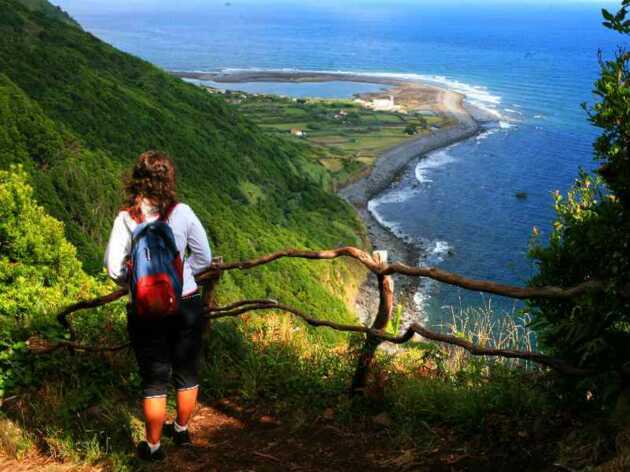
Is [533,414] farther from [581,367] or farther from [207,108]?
[207,108]

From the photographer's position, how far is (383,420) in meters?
4.58

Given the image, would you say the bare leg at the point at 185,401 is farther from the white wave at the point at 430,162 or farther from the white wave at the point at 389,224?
the white wave at the point at 430,162

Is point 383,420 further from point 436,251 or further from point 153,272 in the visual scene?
point 436,251

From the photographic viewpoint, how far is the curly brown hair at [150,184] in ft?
13.0

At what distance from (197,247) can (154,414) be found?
1.09 m

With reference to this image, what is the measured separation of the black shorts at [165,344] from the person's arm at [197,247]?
0.62 feet

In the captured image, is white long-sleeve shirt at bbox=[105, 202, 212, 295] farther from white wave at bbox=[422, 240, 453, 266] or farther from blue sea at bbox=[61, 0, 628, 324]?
white wave at bbox=[422, 240, 453, 266]

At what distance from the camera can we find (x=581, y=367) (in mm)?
3609

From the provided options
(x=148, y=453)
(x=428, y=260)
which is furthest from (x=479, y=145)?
(x=148, y=453)

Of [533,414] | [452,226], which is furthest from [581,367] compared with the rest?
[452,226]

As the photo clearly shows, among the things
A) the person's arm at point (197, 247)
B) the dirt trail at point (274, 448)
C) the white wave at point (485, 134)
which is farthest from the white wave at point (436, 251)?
the person's arm at point (197, 247)

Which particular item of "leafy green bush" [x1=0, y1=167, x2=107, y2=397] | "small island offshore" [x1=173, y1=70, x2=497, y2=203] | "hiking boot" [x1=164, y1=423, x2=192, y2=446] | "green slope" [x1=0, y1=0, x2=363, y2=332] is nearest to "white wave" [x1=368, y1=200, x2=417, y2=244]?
"small island offshore" [x1=173, y1=70, x2=497, y2=203]

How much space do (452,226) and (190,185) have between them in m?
23.8

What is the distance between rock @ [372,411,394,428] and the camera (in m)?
4.53
